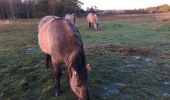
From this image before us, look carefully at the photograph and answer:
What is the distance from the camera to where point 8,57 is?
9.98m

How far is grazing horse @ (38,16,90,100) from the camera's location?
5371mm

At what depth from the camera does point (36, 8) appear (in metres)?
44.9

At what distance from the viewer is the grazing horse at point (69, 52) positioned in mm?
5371

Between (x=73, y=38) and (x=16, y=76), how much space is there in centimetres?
270

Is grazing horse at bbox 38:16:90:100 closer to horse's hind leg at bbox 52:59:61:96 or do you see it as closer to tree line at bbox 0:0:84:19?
horse's hind leg at bbox 52:59:61:96

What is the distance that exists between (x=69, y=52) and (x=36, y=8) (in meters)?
40.1

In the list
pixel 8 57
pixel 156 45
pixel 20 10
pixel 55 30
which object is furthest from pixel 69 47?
pixel 20 10

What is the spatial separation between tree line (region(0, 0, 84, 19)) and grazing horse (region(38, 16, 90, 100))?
36565 millimetres

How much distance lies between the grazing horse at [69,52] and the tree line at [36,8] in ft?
120

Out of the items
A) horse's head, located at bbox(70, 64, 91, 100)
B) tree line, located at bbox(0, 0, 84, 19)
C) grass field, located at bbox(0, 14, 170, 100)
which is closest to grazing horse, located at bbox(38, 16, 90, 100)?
horse's head, located at bbox(70, 64, 91, 100)

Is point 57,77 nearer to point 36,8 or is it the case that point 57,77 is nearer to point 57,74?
point 57,74

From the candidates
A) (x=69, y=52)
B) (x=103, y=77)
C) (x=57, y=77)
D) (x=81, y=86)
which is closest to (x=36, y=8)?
(x=103, y=77)

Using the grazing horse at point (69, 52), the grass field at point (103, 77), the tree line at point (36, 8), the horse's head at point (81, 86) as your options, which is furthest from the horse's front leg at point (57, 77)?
the tree line at point (36, 8)

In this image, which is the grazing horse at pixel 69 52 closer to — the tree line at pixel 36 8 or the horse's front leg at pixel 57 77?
the horse's front leg at pixel 57 77
